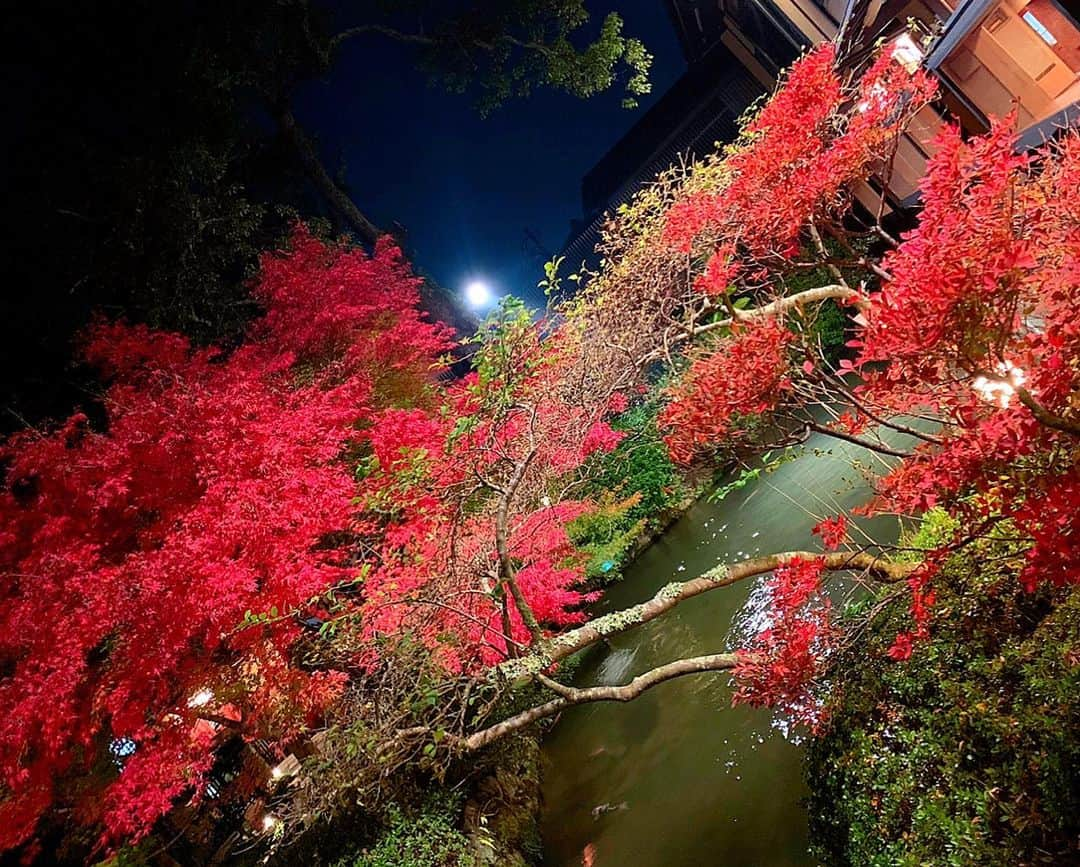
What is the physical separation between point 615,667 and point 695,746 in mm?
3586

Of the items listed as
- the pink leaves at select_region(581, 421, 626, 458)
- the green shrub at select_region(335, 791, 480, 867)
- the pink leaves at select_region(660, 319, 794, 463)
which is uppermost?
the pink leaves at select_region(581, 421, 626, 458)

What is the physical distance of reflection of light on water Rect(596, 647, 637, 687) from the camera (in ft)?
36.2

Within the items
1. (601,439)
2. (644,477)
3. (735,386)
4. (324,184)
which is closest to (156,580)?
(735,386)

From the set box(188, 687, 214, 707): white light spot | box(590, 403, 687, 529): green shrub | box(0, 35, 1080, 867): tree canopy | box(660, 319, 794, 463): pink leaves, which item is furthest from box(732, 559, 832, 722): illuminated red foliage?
box(590, 403, 687, 529): green shrub

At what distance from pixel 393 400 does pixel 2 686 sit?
28.8 feet

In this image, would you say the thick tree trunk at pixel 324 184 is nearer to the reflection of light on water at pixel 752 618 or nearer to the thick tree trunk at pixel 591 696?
the reflection of light on water at pixel 752 618

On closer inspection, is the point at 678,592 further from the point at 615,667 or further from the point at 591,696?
the point at 615,667

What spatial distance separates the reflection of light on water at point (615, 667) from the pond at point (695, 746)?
3cm

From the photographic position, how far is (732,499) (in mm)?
14664

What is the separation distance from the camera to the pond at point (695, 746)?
6.52m

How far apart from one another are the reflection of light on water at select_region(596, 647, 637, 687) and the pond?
30mm

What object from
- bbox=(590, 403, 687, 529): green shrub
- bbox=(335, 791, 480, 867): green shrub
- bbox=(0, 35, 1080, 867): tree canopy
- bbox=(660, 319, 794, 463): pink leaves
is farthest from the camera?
bbox=(590, 403, 687, 529): green shrub

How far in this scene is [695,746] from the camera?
7.92 meters

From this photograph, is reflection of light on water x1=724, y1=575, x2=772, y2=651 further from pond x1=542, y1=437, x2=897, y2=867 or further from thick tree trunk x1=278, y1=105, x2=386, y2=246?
thick tree trunk x1=278, y1=105, x2=386, y2=246
